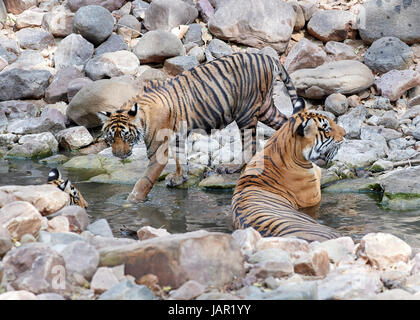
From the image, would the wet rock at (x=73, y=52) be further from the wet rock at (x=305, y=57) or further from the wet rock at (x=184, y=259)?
the wet rock at (x=184, y=259)

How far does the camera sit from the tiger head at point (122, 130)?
6.23 meters

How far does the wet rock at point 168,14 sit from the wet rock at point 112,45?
2.23 ft

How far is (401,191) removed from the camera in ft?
20.2

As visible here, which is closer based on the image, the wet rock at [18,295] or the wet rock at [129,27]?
the wet rock at [18,295]

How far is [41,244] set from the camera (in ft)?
9.93

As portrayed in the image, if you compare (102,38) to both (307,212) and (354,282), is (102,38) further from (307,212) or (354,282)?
(354,282)

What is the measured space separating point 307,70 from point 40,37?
17.7ft

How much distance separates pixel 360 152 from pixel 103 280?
5.44 m

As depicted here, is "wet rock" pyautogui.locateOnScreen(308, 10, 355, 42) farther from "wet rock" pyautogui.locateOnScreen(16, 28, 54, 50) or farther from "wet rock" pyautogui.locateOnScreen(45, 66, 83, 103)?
"wet rock" pyautogui.locateOnScreen(16, 28, 54, 50)

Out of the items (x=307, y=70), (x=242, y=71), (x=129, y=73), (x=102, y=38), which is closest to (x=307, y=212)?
(x=242, y=71)

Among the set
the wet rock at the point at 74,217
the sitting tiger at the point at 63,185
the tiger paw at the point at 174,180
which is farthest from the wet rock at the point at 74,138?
the wet rock at the point at 74,217

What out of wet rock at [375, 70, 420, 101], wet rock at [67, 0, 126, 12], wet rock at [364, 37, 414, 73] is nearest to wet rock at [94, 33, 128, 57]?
wet rock at [67, 0, 126, 12]

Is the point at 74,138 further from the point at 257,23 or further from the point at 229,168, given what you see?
the point at 257,23

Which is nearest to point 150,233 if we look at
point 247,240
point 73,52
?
point 247,240
